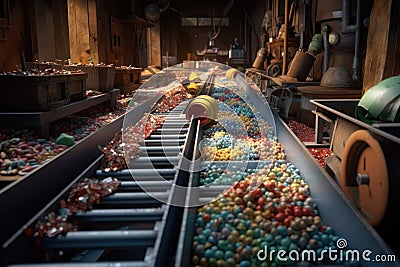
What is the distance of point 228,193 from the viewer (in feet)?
7.72

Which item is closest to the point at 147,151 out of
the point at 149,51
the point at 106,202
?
the point at 106,202

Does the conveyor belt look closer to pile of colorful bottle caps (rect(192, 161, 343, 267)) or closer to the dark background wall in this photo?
pile of colorful bottle caps (rect(192, 161, 343, 267))

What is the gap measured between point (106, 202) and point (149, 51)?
13.4 m

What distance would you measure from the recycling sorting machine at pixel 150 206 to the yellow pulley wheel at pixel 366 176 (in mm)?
175

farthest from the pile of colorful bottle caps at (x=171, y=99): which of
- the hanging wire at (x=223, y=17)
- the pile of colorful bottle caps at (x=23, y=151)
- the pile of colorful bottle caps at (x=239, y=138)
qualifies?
the hanging wire at (x=223, y=17)

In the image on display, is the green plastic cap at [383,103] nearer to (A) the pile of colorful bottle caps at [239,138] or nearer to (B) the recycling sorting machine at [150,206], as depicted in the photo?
(B) the recycling sorting machine at [150,206]

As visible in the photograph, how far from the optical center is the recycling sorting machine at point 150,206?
168cm

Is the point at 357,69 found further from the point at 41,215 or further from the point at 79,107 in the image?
the point at 41,215

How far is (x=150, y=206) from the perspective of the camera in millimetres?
2410

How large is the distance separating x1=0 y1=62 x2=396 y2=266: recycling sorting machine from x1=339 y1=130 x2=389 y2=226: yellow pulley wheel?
175 millimetres

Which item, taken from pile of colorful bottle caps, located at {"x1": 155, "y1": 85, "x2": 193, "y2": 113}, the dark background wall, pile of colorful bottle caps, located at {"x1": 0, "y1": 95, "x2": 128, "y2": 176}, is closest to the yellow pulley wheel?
pile of colorful bottle caps, located at {"x1": 0, "y1": 95, "x2": 128, "y2": 176}

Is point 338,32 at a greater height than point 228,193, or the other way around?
point 338,32

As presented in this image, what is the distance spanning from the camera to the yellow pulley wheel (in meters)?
1.82

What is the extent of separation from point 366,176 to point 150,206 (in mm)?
1339
